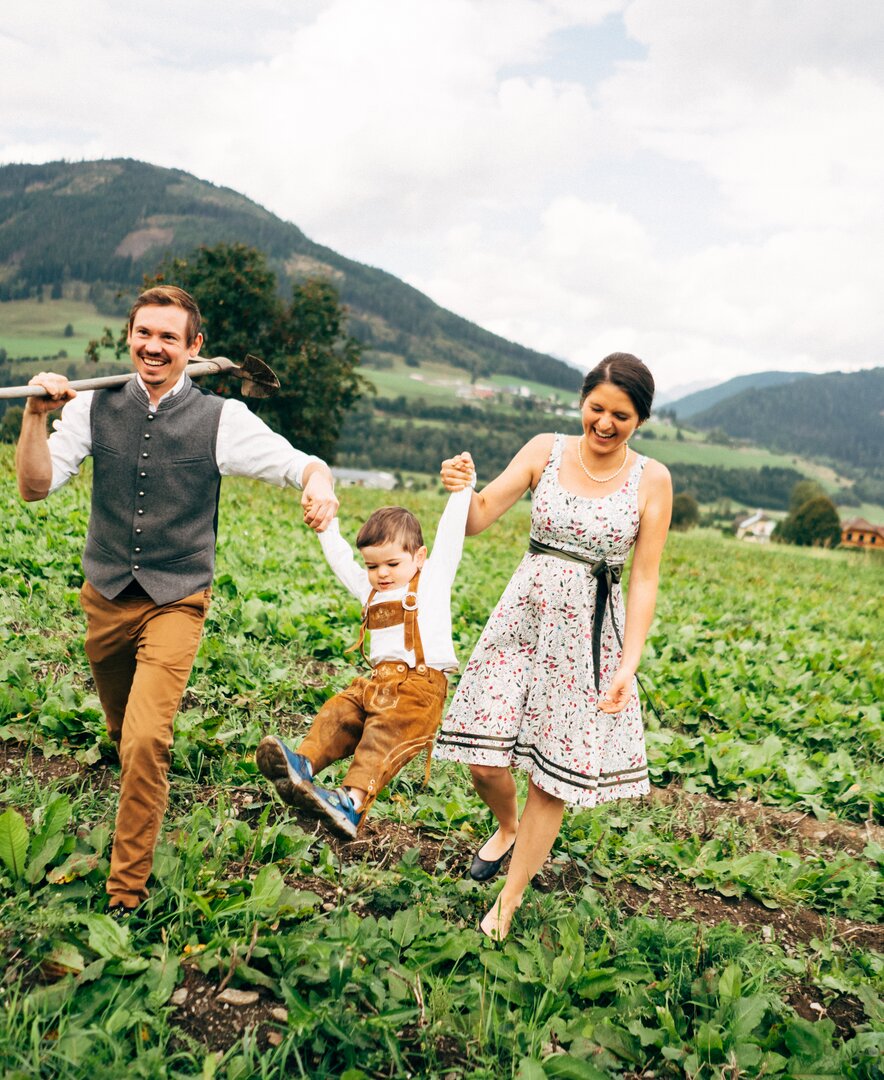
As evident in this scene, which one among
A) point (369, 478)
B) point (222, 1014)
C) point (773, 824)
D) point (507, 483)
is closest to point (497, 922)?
point (222, 1014)

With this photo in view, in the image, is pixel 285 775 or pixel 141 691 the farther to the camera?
pixel 141 691

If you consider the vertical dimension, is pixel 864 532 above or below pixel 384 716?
below

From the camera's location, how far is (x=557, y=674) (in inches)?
137

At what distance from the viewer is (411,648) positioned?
3289 millimetres

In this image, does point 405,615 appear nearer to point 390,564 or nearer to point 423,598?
point 423,598

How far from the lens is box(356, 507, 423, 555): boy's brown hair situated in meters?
3.27

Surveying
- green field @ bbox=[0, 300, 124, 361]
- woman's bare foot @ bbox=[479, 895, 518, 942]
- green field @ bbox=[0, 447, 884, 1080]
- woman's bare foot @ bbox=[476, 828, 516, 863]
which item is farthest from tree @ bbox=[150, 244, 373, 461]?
green field @ bbox=[0, 300, 124, 361]

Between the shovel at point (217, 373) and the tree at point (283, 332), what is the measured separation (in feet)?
101

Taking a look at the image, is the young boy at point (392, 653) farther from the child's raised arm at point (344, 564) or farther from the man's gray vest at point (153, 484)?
the man's gray vest at point (153, 484)

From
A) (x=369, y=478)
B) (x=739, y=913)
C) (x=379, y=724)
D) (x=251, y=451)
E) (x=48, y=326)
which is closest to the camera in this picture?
(x=379, y=724)

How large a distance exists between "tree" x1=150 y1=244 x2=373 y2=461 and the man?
31521mm

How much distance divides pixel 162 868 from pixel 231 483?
1706 cm

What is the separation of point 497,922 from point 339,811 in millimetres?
974

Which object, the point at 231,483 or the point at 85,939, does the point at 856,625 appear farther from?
the point at 231,483
